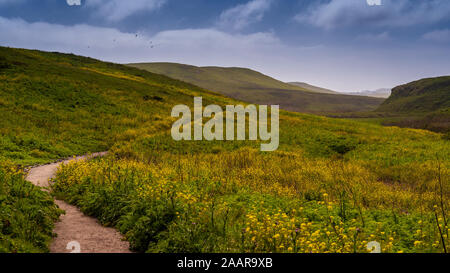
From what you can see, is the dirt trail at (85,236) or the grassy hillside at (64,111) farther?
the grassy hillside at (64,111)

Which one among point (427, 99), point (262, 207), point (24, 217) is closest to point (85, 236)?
point (24, 217)

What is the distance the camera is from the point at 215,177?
12938 mm

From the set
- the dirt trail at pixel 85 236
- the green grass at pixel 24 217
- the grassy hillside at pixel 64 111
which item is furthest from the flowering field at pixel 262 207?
→ the grassy hillside at pixel 64 111

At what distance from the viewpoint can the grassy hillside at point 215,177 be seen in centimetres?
662

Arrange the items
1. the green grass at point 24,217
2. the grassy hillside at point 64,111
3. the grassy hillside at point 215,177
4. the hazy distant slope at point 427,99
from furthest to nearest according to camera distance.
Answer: the hazy distant slope at point 427,99
the grassy hillside at point 64,111
the grassy hillside at point 215,177
the green grass at point 24,217

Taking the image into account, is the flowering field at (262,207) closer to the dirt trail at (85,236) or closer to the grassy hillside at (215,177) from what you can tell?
the grassy hillside at (215,177)

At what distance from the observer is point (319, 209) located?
8930 mm

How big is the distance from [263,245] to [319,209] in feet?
11.7

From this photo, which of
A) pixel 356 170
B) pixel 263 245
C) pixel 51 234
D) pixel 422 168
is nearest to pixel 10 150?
pixel 51 234

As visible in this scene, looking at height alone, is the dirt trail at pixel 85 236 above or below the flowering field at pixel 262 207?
below

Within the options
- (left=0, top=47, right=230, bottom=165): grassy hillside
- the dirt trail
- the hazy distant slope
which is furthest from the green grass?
the hazy distant slope

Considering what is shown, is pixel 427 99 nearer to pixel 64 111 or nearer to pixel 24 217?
pixel 64 111

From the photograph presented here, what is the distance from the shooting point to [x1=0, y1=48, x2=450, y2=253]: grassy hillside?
662cm

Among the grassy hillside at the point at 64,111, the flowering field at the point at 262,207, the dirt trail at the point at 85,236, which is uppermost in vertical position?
the grassy hillside at the point at 64,111
